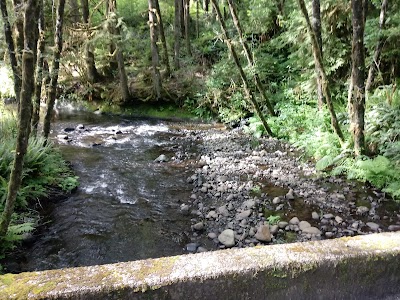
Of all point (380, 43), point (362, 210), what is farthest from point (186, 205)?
point (380, 43)

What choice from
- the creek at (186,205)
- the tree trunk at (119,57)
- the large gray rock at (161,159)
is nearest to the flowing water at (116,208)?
the creek at (186,205)

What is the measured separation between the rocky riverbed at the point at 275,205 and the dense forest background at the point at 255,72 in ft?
2.00

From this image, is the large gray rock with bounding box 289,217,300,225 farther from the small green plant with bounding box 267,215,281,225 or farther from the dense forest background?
the dense forest background

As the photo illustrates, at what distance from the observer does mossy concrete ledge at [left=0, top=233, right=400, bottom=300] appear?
1857mm

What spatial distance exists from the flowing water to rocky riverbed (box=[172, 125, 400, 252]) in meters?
0.44

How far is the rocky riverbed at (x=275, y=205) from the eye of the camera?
521 centimetres

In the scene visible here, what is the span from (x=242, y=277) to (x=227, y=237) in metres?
3.21

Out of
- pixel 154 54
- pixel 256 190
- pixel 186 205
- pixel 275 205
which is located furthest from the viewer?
pixel 154 54

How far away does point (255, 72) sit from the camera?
1002 cm

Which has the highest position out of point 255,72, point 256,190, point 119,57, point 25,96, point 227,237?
point 119,57

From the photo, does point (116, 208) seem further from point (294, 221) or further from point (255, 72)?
point (255, 72)

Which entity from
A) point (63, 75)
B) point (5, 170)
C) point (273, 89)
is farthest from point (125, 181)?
point (63, 75)

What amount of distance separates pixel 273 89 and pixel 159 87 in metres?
5.66

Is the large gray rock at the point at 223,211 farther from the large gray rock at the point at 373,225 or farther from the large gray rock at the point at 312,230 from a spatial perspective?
the large gray rock at the point at 373,225
